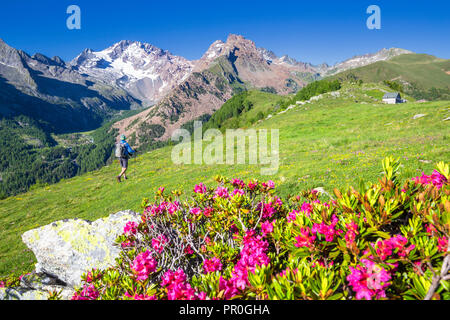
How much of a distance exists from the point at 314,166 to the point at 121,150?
1384 centimetres

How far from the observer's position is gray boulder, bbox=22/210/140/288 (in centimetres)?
698

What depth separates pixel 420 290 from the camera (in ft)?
7.27

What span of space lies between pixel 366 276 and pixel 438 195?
1.99 metres

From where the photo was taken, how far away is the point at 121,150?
16125 millimetres

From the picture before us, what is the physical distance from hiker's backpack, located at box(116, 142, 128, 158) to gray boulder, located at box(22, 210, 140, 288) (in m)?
8.27

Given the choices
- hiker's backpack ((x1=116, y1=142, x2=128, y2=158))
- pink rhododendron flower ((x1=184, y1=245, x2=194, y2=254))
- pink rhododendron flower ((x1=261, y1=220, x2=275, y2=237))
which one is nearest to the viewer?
pink rhododendron flower ((x1=261, y1=220, x2=275, y2=237))

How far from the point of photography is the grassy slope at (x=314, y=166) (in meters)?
12.3

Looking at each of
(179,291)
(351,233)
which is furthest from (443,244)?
(179,291)

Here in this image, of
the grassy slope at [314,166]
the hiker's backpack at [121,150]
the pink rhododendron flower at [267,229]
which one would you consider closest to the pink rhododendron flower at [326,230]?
the pink rhododendron flower at [267,229]

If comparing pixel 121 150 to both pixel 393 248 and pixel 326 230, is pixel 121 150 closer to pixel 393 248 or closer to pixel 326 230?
pixel 326 230

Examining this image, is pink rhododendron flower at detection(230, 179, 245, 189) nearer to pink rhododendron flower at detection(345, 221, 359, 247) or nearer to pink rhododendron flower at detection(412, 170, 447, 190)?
pink rhododendron flower at detection(345, 221, 359, 247)

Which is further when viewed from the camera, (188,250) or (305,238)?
(188,250)

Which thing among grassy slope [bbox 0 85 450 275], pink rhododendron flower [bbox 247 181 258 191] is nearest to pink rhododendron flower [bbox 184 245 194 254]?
pink rhododendron flower [bbox 247 181 258 191]

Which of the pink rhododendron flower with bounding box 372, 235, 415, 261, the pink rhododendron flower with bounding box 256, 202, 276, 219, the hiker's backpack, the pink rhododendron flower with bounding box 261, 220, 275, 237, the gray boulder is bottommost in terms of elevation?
the gray boulder
